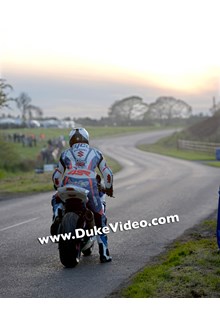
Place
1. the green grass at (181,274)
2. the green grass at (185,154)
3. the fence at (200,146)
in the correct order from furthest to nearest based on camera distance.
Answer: the fence at (200,146)
the green grass at (185,154)
the green grass at (181,274)

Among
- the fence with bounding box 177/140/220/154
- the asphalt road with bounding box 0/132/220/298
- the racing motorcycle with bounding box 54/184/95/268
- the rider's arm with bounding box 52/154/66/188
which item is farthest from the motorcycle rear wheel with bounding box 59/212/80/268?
the fence with bounding box 177/140/220/154

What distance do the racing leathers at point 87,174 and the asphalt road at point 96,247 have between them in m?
0.67

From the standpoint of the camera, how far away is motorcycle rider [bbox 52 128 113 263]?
9297 millimetres

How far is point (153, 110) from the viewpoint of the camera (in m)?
113

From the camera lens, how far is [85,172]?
30.5ft

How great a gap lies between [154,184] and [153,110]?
87.5 m

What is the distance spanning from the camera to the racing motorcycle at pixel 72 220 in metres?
8.79

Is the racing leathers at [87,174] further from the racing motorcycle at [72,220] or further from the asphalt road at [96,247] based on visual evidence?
the asphalt road at [96,247]

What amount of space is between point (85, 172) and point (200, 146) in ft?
187

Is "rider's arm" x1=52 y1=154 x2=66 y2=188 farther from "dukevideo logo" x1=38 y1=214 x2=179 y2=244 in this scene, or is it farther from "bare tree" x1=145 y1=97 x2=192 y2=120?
"bare tree" x1=145 y1=97 x2=192 y2=120

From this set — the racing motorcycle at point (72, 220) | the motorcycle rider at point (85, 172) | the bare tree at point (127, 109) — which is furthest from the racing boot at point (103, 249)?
the bare tree at point (127, 109)

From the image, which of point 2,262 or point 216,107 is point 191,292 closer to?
point 2,262

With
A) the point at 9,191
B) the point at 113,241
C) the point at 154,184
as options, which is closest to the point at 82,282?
the point at 113,241

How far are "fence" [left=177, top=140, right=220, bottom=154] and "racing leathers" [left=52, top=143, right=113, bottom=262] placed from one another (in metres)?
48.3
